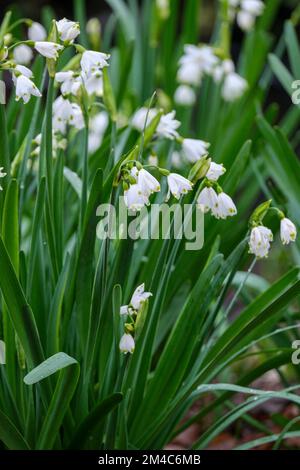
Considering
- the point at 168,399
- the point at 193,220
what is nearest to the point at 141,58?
the point at 193,220

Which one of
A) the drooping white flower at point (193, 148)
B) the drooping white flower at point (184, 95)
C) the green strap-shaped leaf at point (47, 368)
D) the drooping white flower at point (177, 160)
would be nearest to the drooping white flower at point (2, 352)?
the green strap-shaped leaf at point (47, 368)

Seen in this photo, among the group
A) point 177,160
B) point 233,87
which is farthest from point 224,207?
point 233,87

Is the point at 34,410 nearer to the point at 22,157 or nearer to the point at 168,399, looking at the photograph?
the point at 168,399

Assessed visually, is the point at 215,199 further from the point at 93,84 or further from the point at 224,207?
the point at 93,84

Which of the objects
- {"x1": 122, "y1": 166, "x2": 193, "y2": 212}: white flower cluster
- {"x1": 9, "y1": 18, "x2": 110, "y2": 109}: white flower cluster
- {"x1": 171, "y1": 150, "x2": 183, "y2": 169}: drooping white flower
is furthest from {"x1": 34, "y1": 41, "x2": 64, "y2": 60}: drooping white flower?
{"x1": 171, "y1": 150, "x2": 183, "y2": 169}: drooping white flower

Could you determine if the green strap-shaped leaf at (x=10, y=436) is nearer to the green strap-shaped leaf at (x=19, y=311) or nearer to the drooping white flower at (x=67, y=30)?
the green strap-shaped leaf at (x=19, y=311)

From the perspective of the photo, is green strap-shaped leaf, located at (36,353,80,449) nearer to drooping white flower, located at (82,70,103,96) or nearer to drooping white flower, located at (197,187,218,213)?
drooping white flower, located at (197,187,218,213)
